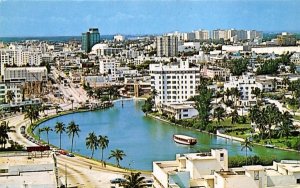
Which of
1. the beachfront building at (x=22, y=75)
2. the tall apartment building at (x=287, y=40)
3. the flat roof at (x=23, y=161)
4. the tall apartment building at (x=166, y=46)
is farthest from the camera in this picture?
the tall apartment building at (x=287, y=40)

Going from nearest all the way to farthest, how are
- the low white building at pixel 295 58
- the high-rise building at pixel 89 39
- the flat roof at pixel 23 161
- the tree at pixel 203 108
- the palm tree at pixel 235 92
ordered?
1. the flat roof at pixel 23 161
2. the tree at pixel 203 108
3. the palm tree at pixel 235 92
4. the low white building at pixel 295 58
5. the high-rise building at pixel 89 39

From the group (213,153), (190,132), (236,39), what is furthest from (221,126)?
(236,39)

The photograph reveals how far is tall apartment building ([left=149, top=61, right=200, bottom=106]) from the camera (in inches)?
464

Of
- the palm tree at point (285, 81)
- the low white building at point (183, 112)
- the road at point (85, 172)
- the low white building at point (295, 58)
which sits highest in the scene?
the low white building at point (295, 58)

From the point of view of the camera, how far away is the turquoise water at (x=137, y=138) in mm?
7266

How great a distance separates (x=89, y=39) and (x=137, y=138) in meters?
19.8

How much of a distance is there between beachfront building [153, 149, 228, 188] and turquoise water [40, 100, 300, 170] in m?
2.18

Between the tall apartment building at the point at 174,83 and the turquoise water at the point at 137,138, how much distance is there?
0.60m

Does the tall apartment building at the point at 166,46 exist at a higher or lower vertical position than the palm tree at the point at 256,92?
higher

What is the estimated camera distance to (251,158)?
6.12 metres

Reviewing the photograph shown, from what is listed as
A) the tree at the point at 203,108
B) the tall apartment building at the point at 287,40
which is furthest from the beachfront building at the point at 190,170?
the tall apartment building at the point at 287,40

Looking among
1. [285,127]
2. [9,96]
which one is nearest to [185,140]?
[285,127]

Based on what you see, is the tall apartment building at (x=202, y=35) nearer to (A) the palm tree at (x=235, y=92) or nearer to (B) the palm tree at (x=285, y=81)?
(B) the palm tree at (x=285, y=81)

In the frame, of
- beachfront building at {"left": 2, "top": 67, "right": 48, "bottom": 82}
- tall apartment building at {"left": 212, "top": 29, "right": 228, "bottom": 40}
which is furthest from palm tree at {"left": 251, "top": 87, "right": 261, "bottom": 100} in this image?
tall apartment building at {"left": 212, "top": 29, "right": 228, "bottom": 40}
